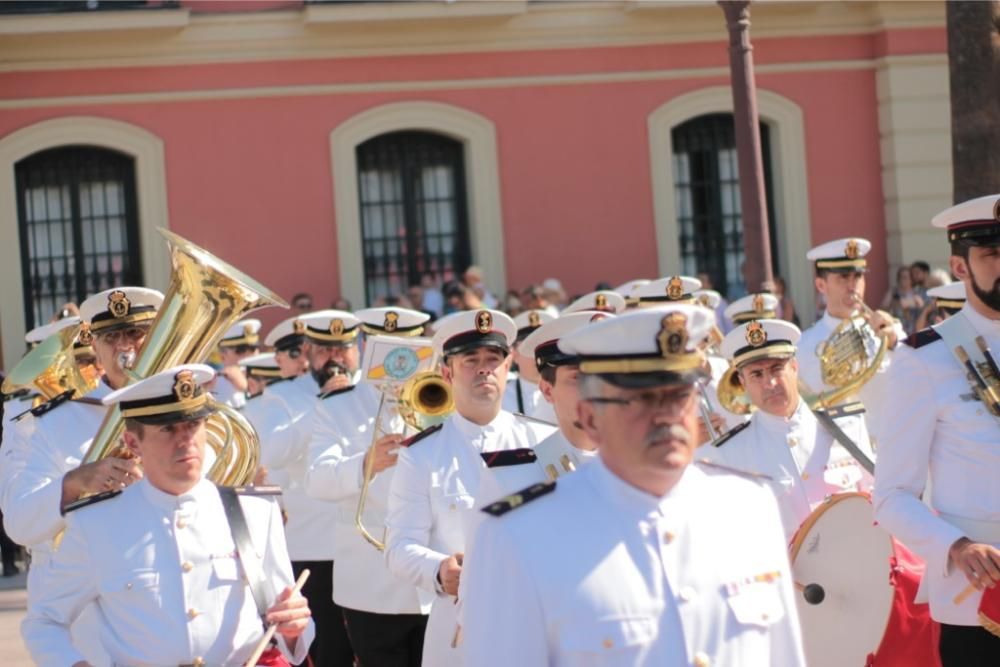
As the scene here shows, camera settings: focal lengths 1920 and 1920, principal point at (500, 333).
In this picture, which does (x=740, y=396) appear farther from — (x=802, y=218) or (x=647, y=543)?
(x=802, y=218)

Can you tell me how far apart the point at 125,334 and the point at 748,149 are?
7.26 meters

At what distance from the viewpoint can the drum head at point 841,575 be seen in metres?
6.61

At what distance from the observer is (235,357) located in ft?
44.2

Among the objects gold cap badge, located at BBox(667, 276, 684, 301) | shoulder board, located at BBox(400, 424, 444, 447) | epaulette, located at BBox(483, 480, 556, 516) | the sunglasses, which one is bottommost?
epaulette, located at BBox(483, 480, 556, 516)

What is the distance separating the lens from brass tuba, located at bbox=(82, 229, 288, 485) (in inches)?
253

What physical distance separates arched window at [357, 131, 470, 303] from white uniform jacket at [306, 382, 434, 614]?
12365 millimetres

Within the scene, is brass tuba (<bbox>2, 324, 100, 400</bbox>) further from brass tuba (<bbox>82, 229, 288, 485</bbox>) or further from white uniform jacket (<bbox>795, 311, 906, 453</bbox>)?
white uniform jacket (<bbox>795, 311, 906, 453</bbox>)

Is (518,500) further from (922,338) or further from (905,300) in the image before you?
(905,300)

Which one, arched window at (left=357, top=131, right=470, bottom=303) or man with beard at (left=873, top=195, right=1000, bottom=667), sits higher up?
arched window at (left=357, top=131, right=470, bottom=303)

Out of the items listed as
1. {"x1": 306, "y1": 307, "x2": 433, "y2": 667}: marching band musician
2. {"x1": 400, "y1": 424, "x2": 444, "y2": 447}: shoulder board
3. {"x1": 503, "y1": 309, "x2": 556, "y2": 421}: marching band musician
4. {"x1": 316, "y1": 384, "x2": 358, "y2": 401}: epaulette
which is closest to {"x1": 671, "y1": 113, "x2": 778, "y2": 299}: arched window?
{"x1": 503, "y1": 309, "x2": 556, "y2": 421}: marching band musician

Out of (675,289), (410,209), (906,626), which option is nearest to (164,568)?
(906,626)

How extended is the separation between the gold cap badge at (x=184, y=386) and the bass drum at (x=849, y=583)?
7.75 feet

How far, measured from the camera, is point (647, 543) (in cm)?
391

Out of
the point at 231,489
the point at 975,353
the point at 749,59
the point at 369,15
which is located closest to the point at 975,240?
the point at 975,353
